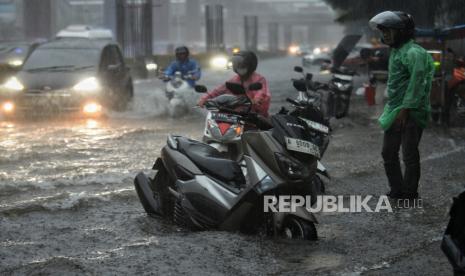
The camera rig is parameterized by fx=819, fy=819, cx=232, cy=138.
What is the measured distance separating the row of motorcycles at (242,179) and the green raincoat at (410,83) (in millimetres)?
1354

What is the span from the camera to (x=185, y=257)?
18.8ft

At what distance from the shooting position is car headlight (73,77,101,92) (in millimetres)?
16125

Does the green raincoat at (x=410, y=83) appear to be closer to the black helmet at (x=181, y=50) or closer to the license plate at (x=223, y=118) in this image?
the license plate at (x=223, y=118)

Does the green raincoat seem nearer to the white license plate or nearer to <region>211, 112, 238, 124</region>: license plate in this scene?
<region>211, 112, 238, 124</region>: license plate

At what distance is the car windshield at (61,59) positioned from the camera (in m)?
17.0

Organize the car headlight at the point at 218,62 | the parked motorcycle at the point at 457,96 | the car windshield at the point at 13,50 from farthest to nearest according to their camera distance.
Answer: the car headlight at the point at 218,62 < the car windshield at the point at 13,50 < the parked motorcycle at the point at 457,96

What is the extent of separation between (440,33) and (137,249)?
940 cm

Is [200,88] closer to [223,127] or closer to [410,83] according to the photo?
[223,127]

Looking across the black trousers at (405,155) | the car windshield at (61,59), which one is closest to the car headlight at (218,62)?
the car windshield at (61,59)

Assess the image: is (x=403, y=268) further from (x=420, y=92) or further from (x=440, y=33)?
(x=440, y=33)

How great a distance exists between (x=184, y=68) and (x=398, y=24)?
30.9 ft

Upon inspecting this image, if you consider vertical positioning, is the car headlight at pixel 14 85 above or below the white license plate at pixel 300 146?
below

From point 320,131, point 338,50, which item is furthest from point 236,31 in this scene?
point 320,131

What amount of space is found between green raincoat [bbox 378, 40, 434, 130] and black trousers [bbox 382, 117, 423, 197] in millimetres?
88
